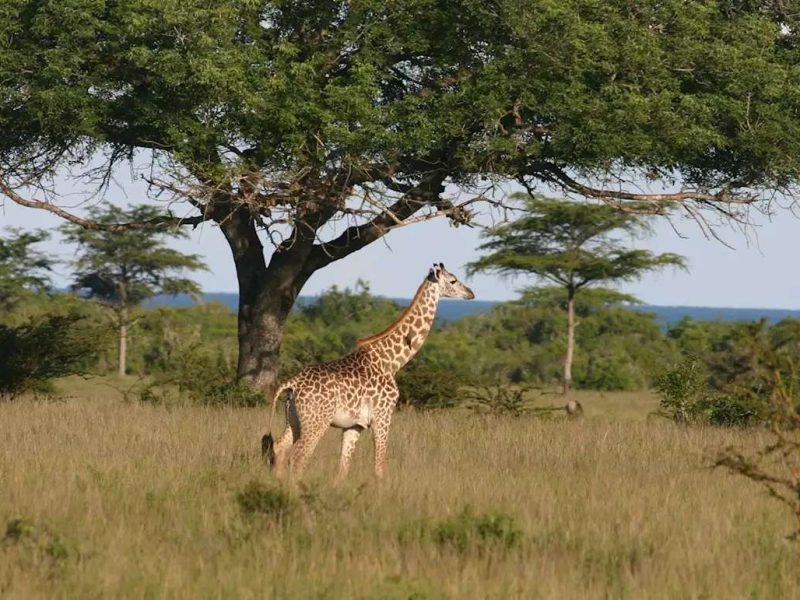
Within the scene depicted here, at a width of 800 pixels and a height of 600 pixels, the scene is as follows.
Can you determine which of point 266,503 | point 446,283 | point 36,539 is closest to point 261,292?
point 446,283

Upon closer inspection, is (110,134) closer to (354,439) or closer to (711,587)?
(354,439)

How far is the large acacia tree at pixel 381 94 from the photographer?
17531mm

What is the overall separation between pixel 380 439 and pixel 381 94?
894cm

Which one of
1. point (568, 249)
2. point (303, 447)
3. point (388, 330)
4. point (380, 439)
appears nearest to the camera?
point (303, 447)

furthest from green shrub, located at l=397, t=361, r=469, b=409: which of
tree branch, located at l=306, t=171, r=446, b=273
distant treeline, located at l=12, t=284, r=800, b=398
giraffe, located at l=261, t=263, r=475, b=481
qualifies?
distant treeline, located at l=12, t=284, r=800, b=398

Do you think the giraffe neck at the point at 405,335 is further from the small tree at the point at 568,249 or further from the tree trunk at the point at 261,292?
the small tree at the point at 568,249

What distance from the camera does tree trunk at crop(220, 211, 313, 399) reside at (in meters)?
20.8

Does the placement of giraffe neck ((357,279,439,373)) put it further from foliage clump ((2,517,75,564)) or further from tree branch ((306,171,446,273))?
tree branch ((306,171,446,273))

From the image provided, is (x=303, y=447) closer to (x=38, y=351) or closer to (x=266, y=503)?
(x=266, y=503)

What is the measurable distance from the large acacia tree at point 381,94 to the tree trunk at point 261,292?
3.29 ft

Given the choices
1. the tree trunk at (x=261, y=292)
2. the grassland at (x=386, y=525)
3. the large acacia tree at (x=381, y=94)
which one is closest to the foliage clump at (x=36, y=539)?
the grassland at (x=386, y=525)

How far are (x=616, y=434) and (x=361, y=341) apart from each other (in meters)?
5.27

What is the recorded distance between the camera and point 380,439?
11.5 meters

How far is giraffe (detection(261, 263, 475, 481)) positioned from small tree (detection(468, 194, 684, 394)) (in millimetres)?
27651
